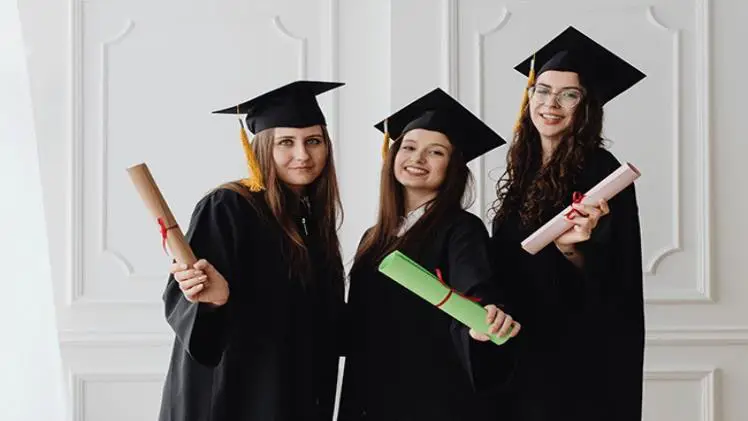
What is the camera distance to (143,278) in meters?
3.59

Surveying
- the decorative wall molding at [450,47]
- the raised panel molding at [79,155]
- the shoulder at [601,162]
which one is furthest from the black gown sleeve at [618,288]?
the raised panel molding at [79,155]

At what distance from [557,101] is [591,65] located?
130mm

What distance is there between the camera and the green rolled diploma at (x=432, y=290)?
2055mm

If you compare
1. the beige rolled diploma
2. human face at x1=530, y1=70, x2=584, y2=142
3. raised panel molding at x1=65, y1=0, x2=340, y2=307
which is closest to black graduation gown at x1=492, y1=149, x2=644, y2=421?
human face at x1=530, y1=70, x2=584, y2=142

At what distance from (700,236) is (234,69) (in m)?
1.84

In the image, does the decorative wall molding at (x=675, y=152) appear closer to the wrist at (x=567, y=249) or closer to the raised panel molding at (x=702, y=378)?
the raised panel molding at (x=702, y=378)

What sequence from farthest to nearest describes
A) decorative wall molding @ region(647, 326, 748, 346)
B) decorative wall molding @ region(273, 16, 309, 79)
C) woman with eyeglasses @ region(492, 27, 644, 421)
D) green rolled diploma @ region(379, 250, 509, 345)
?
decorative wall molding @ region(273, 16, 309, 79) → decorative wall molding @ region(647, 326, 748, 346) → woman with eyeglasses @ region(492, 27, 644, 421) → green rolled diploma @ region(379, 250, 509, 345)

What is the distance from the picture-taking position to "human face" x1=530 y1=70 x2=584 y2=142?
238 centimetres

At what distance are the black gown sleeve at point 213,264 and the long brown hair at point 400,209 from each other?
34 centimetres

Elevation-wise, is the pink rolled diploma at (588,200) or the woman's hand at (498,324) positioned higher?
the pink rolled diploma at (588,200)

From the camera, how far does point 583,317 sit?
2406mm

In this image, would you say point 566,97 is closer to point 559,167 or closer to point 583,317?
point 559,167

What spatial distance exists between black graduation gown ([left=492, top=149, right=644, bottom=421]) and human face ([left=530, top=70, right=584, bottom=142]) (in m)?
0.12

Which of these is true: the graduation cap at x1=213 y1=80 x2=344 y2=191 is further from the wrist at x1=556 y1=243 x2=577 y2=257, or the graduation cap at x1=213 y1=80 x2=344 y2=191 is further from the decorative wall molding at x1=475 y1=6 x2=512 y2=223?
the decorative wall molding at x1=475 y1=6 x2=512 y2=223
